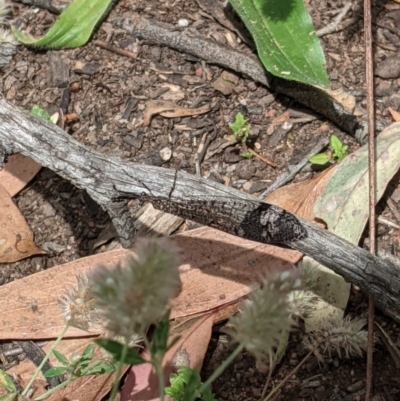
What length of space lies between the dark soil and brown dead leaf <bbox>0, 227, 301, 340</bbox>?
184 mm

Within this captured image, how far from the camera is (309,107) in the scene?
3107 millimetres

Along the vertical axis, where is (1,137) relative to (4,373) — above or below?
above

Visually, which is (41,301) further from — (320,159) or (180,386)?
(320,159)

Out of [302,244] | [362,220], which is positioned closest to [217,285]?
[302,244]

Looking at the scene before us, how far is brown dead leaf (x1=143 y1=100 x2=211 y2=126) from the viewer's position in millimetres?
3143

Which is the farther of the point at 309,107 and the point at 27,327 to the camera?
the point at 309,107

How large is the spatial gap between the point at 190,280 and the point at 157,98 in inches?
39.3

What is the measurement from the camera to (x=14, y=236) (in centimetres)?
284

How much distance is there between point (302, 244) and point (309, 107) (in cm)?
100

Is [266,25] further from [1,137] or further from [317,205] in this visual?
[1,137]

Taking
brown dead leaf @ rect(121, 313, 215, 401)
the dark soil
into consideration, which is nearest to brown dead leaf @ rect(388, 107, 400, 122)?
the dark soil

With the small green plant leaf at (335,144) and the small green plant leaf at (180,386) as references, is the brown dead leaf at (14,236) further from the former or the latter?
the small green plant leaf at (335,144)

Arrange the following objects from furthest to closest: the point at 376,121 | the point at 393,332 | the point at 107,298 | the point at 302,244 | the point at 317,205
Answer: the point at 376,121 → the point at 317,205 → the point at 393,332 → the point at 302,244 → the point at 107,298

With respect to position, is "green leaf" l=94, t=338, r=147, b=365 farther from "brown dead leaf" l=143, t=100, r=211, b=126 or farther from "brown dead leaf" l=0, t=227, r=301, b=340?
"brown dead leaf" l=143, t=100, r=211, b=126
